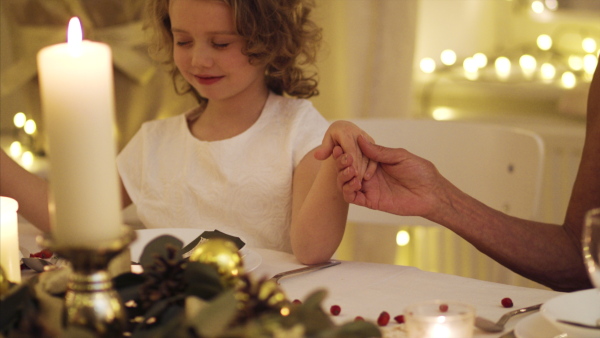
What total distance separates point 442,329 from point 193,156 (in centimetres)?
103

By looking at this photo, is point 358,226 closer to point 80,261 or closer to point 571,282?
point 571,282

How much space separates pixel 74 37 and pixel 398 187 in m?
0.70

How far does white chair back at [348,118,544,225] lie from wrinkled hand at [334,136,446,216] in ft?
1.22

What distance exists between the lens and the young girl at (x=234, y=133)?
4.59ft

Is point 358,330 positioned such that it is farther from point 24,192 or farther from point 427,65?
point 427,65

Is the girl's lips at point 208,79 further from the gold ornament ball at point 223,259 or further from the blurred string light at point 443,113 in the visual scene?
the blurred string light at point 443,113

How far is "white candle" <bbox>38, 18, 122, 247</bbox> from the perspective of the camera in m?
0.45

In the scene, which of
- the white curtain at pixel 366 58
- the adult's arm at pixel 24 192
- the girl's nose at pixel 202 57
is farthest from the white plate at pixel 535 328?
the white curtain at pixel 366 58

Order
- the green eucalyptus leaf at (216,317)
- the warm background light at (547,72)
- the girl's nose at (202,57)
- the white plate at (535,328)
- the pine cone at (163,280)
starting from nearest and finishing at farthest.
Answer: the green eucalyptus leaf at (216,317) → the pine cone at (163,280) → the white plate at (535,328) → the girl's nose at (202,57) → the warm background light at (547,72)

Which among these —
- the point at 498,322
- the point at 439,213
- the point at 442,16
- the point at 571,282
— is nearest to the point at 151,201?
the point at 439,213

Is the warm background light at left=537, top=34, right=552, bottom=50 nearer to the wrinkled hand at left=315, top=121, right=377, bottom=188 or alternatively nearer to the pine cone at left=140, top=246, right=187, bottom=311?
the wrinkled hand at left=315, top=121, right=377, bottom=188

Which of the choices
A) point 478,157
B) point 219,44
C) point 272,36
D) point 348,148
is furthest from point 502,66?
point 348,148

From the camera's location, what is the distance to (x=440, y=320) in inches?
25.0

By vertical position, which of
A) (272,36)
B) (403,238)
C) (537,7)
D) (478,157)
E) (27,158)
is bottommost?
(403,238)
